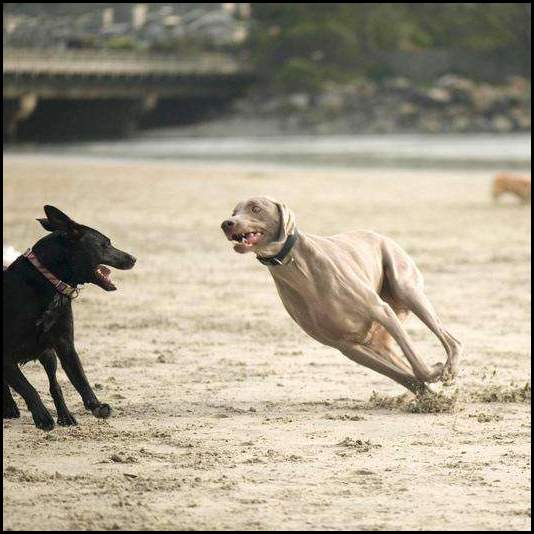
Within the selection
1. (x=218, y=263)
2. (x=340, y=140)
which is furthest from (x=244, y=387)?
(x=340, y=140)

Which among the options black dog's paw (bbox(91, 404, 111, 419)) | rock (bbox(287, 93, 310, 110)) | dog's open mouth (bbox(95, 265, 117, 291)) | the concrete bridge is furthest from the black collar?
rock (bbox(287, 93, 310, 110))

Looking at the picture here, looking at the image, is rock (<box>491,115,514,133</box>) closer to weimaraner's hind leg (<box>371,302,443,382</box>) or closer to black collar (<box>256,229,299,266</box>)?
weimaraner's hind leg (<box>371,302,443,382</box>)

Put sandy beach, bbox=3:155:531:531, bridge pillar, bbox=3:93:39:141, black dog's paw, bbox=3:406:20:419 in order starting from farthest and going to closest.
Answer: bridge pillar, bbox=3:93:39:141, black dog's paw, bbox=3:406:20:419, sandy beach, bbox=3:155:531:531

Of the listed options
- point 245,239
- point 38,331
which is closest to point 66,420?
point 38,331

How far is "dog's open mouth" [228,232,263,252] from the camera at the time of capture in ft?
22.4

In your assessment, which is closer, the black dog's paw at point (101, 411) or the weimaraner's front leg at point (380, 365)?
the black dog's paw at point (101, 411)

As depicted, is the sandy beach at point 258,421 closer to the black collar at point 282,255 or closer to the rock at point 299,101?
the black collar at point 282,255

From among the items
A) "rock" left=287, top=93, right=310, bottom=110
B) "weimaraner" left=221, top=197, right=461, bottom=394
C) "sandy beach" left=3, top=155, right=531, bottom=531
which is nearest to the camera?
"sandy beach" left=3, top=155, right=531, bottom=531

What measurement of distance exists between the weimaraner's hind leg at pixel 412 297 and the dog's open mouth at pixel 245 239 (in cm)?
108

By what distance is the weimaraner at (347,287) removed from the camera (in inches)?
275

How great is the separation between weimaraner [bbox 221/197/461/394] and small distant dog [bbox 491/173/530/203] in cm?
1494

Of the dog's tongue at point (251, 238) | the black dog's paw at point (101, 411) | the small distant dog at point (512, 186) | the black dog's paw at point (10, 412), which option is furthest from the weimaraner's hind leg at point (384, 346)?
the small distant dog at point (512, 186)

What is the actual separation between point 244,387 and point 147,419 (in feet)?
3.65

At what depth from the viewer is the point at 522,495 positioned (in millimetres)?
6156
